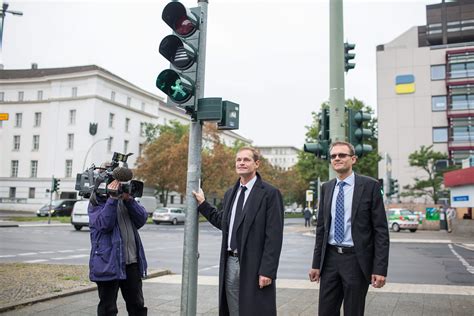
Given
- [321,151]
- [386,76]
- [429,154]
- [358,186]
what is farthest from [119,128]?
[358,186]

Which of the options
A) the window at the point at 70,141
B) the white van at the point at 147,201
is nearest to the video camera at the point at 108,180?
the white van at the point at 147,201

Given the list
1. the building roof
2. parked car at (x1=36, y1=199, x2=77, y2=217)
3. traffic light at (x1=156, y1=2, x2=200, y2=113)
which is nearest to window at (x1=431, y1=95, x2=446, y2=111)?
the building roof

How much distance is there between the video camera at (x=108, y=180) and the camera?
14.3ft

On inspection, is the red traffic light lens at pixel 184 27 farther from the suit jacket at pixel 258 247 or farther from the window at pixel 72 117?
the window at pixel 72 117

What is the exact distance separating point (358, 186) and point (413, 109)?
52962 millimetres

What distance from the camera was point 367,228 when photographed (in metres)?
4.16

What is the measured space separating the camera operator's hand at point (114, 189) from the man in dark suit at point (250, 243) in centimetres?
104

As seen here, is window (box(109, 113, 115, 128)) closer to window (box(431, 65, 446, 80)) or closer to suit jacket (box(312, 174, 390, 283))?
window (box(431, 65, 446, 80))

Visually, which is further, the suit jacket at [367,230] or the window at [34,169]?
the window at [34,169]

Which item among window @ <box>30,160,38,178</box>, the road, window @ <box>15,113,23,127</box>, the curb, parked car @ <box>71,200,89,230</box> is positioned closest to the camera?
the curb

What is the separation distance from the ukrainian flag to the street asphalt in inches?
1902

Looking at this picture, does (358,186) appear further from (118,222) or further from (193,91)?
(118,222)

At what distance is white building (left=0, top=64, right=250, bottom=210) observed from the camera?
56.4 meters

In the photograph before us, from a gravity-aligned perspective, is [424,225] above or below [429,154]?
below
